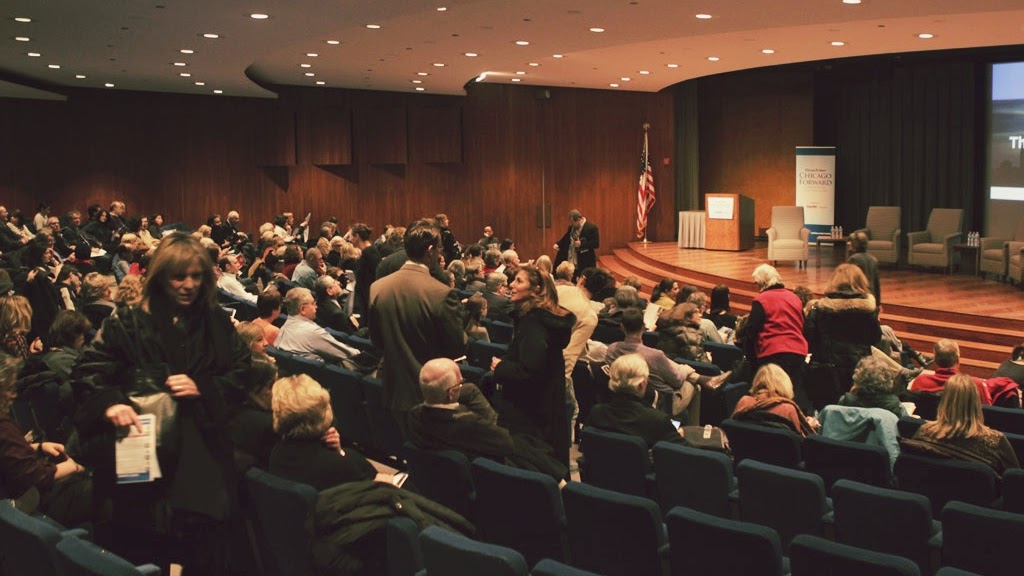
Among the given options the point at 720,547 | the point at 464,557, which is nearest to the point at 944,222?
the point at 720,547

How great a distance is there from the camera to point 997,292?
12.2 meters

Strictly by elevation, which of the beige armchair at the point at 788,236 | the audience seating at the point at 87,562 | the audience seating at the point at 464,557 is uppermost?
the beige armchair at the point at 788,236

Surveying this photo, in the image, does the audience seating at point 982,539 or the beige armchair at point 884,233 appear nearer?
the audience seating at point 982,539

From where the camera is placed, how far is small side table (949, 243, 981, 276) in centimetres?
1374

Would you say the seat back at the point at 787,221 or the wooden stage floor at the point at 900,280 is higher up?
the seat back at the point at 787,221

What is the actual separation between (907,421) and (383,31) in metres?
7.85

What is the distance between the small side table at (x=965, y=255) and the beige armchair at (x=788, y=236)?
2.03 m

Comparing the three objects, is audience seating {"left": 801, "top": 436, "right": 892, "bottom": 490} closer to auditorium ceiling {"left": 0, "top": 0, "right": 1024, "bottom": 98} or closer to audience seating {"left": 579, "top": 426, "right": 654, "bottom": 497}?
audience seating {"left": 579, "top": 426, "right": 654, "bottom": 497}

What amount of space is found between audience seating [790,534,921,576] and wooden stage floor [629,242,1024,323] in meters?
8.58

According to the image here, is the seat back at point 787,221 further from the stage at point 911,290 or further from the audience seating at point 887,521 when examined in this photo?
the audience seating at point 887,521

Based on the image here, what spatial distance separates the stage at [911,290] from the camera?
10.3 meters

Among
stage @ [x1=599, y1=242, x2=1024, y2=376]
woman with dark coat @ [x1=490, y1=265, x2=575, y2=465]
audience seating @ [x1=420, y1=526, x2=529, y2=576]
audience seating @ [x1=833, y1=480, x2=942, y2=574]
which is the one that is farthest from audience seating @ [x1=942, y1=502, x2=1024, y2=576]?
stage @ [x1=599, y1=242, x2=1024, y2=376]

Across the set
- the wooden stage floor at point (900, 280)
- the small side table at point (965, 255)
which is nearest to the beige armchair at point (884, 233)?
the wooden stage floor at point (900, 280)

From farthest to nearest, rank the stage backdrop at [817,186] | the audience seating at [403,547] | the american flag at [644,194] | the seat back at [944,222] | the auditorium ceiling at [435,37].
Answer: the american flag at [644,194], the stage backdrop at [817,186], the seat back at [944,222], the auditorium ceiling at [435,37], the audience seating at [403,547]
